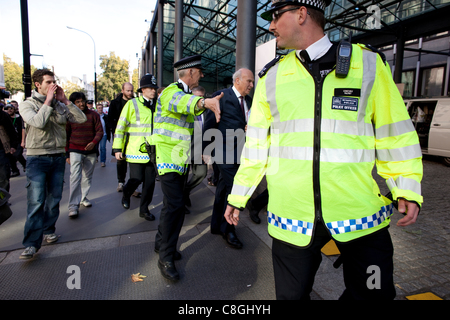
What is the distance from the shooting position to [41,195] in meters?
3.53

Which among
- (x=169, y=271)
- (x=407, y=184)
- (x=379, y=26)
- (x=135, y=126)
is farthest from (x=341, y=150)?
(x=379, y=26)

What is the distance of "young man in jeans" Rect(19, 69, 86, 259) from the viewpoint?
11.2 feet

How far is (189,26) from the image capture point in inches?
1009

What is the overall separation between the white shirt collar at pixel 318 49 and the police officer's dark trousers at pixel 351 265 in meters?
0.87

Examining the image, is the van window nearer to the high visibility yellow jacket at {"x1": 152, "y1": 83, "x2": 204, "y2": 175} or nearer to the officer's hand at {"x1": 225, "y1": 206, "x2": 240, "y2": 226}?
the high visibility yellow jacket at {"x1": 152, "y1": 83, "x2": 204, "y2": 175}

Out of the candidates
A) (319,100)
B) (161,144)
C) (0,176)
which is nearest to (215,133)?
(161,144)

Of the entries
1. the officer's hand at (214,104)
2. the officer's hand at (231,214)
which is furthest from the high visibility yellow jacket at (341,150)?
the officer's hand at (214,104)

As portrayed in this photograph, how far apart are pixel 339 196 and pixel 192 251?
245 cm

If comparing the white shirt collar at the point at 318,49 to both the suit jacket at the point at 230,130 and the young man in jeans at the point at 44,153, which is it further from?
the young man in jeans at the point at 44,153

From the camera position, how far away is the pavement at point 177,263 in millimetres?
2695

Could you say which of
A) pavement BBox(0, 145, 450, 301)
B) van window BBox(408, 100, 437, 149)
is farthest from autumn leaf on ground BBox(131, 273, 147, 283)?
van window BBox(408, 100, 437, 149)

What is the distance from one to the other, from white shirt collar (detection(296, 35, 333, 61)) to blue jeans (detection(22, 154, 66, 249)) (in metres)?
3.29

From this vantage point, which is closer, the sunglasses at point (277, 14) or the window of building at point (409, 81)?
the sunglasses at point (277, 14)

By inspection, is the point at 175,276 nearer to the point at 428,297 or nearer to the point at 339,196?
the point at 339,196
